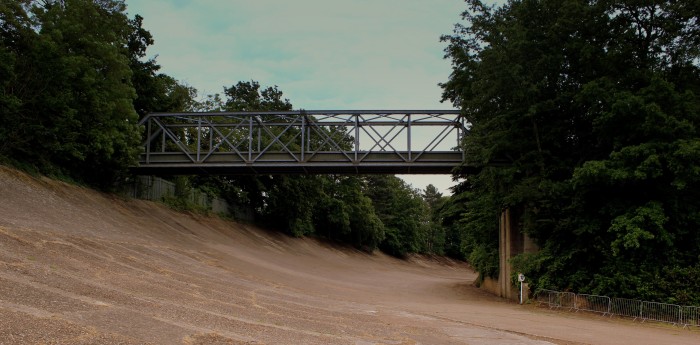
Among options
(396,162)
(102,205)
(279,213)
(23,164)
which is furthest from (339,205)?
(23,164)

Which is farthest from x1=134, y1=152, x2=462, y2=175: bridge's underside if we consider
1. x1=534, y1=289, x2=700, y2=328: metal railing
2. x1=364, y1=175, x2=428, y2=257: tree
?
x1=364, y1=175, x2=428, y2=257: tree

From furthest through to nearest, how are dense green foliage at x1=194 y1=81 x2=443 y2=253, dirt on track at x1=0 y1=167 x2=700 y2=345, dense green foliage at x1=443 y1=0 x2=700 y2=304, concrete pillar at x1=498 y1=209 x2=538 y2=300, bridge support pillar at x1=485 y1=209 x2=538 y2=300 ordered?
1. dense green foliage at x1=194 y1=81 x2=443 y2=253
2. concrete pillar at x1=498 y1=209 x2=538 y2=300
3. bridge support pillar at x1=485 y1=209 x2=538 y2=300
4. dense green foliage at x1=443 y1=0 x2=700 y2=304
5. dirt on track at x1=0 y1=167 x2=700 y2=345

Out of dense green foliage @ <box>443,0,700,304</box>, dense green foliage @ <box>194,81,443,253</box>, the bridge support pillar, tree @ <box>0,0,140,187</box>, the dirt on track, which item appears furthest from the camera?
dense green foliage @ <box>194,81,443,253</box>

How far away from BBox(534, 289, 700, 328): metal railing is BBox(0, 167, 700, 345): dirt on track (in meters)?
1.12

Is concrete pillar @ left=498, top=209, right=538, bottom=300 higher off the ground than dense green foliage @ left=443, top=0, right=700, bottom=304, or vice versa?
dense green foliage @ left=443, top=0, right=700, bottom=304

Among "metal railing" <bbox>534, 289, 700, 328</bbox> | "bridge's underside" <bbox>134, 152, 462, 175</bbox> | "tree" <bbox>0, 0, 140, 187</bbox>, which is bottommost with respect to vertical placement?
"metal railing" <bbox>534, 289, 700, 328</bbox>

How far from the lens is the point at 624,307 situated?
72.7ft

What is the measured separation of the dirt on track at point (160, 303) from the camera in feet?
31.9

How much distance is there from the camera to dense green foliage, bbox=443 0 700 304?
70.6 ft

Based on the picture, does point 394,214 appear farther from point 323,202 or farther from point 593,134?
point 593,134

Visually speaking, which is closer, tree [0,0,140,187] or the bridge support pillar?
tree [0,0,140,187]

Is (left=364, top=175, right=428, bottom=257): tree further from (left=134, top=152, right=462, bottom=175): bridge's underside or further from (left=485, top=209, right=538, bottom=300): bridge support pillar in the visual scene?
(left=485, top=209, right=538, bottom=300): bridge support pillar

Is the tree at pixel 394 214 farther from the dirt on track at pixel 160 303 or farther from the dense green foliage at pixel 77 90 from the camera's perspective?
the dirt on track at pixel 160 303

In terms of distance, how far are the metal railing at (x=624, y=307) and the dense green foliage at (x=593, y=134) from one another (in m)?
0.50
